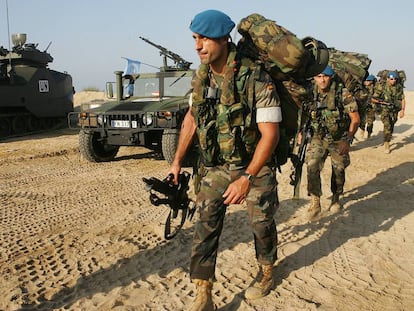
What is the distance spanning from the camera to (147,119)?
6777 millimetres

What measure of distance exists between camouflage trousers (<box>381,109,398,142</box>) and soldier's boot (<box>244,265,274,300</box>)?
7.10 m

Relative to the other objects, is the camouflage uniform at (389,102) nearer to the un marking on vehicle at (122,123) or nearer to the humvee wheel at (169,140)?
the humvee wheel at (169,140)

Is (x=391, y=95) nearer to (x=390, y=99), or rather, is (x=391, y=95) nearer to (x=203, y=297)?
(x=390, y=99)

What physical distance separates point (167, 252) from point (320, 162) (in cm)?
195

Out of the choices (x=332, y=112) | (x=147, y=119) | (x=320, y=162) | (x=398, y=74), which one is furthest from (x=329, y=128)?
(x=398, y=74)

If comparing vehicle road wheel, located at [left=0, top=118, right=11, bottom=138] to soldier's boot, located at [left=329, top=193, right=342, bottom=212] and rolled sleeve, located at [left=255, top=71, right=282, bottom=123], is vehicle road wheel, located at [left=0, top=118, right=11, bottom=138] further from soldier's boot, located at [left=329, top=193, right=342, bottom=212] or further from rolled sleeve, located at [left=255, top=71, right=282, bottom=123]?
rolled sleeve, located at [left=255, top=71, right=282, bottom=123]

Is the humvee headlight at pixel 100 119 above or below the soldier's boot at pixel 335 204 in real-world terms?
above

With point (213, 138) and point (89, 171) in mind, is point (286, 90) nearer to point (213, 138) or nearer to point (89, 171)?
point (213, 138)

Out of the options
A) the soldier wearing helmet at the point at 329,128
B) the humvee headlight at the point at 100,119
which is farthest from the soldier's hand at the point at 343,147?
the humvee headlight at the point at 100,119

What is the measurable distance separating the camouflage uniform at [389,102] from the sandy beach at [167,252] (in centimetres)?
313

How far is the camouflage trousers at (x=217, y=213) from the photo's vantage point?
2.45 metres

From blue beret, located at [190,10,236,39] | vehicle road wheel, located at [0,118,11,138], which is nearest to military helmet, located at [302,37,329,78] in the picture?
blue beret, located at [190,10,236,39]

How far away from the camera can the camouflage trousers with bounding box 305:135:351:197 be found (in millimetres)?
4387

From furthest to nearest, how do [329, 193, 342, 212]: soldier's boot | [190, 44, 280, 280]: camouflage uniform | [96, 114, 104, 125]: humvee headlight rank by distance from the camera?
[96, 114, 104, 125]: humvee headlight
[329, 193, 342, 212]: soldier's boot
[190, 44, 280, 280]: camouflage uniform
